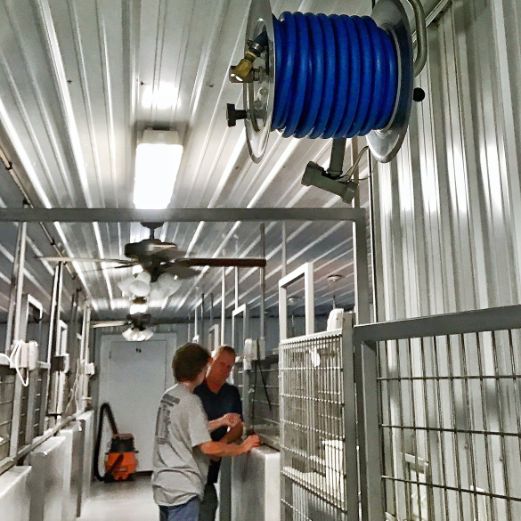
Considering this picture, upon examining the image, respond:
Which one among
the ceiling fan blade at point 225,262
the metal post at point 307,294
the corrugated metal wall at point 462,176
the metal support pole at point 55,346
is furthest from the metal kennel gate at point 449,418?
the metal support pole at point 55,346

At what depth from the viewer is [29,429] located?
3.94 metres

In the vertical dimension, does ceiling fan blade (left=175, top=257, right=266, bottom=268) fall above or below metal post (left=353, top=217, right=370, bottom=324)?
above

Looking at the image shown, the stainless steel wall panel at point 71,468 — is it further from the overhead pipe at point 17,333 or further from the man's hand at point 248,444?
the man's hand at point 248,444

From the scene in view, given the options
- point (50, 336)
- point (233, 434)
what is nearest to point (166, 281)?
point (233, 434)

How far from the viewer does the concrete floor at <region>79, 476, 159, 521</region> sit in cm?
715

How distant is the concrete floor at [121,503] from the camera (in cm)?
715

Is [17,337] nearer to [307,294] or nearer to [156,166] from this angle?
[156,166]

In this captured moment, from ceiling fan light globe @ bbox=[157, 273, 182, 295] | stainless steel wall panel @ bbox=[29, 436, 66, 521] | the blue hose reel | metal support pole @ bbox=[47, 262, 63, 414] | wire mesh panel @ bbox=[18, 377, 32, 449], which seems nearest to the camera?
the blue hose reel

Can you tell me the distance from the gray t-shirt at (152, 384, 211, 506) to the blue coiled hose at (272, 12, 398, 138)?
2.19m

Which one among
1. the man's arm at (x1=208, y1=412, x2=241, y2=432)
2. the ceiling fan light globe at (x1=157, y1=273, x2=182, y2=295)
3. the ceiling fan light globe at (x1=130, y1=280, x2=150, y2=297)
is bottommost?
the man's arm at (x1=208, y1=412, x2=241, y2=432)

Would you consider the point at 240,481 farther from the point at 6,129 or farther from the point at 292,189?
the point at 6,129

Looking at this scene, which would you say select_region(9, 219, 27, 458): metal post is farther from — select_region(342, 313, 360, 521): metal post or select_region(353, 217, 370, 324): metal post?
select_region(342, 313, 360, 521): metal post

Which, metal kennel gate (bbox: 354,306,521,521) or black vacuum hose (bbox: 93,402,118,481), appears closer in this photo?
metal kennel gate (bbox: 354,306,521,521)

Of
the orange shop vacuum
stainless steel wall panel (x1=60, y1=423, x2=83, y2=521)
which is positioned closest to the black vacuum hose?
the orange shop vacuum
